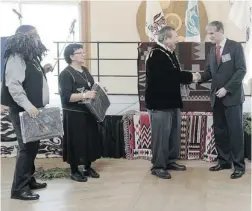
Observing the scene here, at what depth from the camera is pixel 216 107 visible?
355 cm

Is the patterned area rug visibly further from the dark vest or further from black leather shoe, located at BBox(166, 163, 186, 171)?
the dark vest

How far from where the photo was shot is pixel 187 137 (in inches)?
157

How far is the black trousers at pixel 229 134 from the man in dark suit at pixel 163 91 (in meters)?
0.41

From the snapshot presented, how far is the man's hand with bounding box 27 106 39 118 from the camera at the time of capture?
2662mm

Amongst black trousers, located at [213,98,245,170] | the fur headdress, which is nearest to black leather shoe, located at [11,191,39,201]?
the fur headdress

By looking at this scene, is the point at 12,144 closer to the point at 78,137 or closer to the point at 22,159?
the point at 78,137

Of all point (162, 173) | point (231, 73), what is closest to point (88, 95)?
point (162, 173)

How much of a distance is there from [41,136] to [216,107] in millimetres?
1650

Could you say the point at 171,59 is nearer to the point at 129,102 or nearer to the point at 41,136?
the point at 41,136

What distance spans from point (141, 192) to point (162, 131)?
0.59 meters

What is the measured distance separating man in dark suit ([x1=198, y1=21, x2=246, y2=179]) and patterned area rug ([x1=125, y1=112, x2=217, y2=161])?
35 centimetres

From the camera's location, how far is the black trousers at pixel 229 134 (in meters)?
3.41

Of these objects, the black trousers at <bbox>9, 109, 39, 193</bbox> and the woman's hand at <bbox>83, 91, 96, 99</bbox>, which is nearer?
the black trousers at <bbox>9, 109, 39, 193</bbox>

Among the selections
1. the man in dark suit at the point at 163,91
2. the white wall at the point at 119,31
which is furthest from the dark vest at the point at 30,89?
the white wall at the point at 119,31
